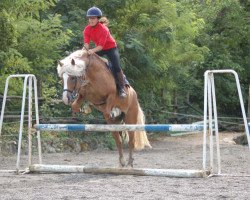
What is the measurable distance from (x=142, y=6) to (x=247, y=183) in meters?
10.7

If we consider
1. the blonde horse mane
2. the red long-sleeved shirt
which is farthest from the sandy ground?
the red long-sleeved shirt

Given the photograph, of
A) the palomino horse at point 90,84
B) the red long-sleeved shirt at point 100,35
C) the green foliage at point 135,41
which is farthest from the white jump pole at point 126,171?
the green foliage at point 135,41

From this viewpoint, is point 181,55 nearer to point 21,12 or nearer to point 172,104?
point 172,104

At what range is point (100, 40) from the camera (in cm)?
918

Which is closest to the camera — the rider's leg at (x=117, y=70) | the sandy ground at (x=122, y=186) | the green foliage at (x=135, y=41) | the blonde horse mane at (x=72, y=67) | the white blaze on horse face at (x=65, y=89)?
the sandy ground at (x=122, y=186)

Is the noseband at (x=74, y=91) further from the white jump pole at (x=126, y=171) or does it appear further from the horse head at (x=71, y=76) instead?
the white jump pole at (x=126, y=171)

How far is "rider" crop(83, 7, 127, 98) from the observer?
359 inches

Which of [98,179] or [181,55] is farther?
[181,55]

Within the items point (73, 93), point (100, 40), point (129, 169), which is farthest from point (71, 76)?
point (129, 169)

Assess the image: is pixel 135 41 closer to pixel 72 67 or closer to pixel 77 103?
pixel 77 103

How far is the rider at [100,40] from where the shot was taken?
9.12 meters

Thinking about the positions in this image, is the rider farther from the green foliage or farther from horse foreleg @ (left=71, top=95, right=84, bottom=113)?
the green foliage

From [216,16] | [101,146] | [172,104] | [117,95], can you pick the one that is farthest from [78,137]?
[216,16]

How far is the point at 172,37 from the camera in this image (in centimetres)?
1727
